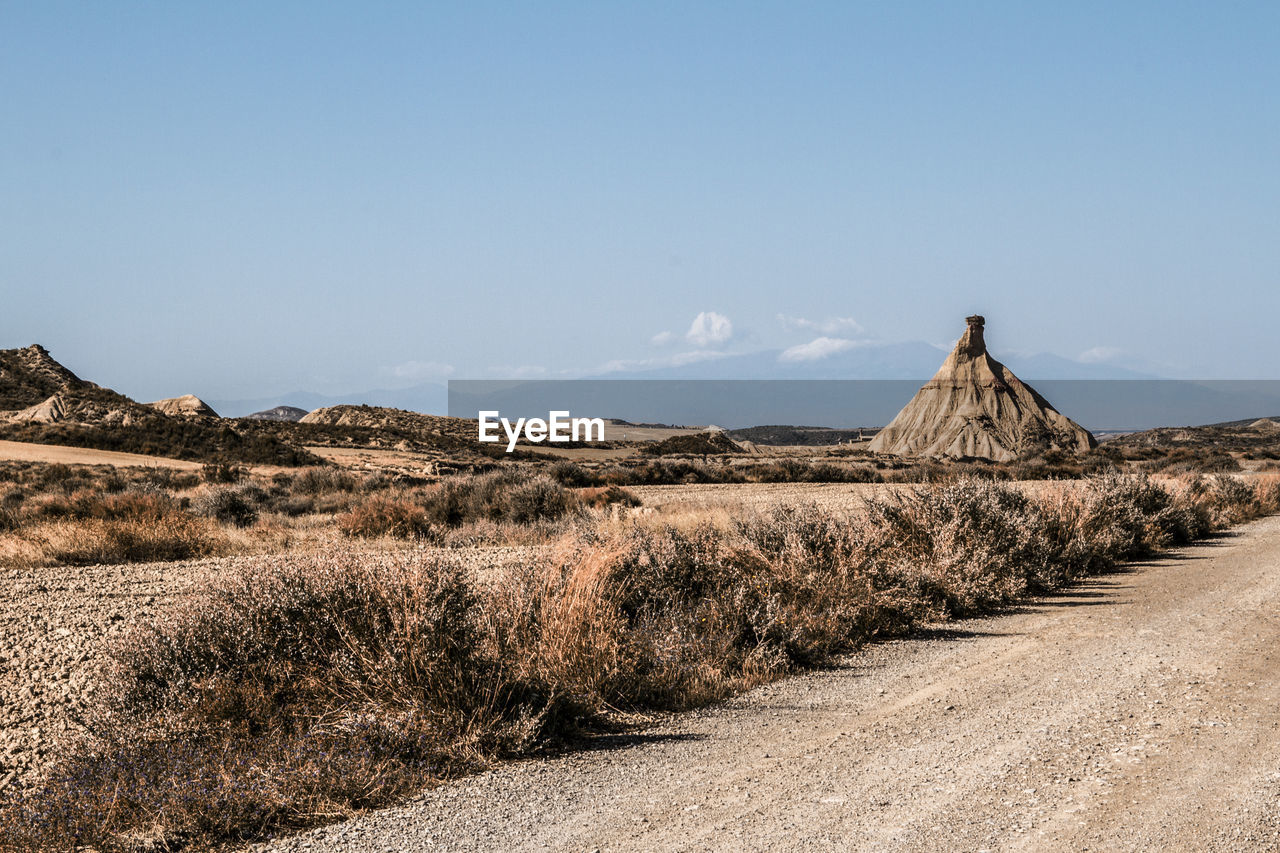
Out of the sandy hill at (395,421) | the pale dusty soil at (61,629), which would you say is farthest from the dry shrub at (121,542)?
the sandy hill at (395,421)

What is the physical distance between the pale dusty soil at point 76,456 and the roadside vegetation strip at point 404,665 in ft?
115

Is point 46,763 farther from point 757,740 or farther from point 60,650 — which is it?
point 757,740

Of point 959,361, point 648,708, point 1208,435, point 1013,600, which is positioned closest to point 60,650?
point 648,708

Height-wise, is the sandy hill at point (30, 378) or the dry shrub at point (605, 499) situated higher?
the sandy hill at point (30, 378)

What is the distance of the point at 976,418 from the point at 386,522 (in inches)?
2785

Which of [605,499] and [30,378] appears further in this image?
[30,378]

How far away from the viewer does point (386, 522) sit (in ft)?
59.0

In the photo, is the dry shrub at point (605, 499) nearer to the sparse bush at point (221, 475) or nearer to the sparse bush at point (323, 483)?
the sparse bush at point (323, 483)

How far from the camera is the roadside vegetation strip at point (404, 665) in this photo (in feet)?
17.9

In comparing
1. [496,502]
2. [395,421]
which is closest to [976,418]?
[395,421]

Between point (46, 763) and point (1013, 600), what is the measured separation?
993 centimetres

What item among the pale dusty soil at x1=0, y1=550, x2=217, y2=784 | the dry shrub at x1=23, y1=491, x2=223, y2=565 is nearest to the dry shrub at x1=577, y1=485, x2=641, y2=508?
the dry shrub at x1=23, y1=491, x2=223, y2=565

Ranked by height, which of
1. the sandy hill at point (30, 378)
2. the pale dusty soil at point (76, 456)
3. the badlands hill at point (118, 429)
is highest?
the sandy hill at point (30, 378)

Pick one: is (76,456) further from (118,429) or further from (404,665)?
(404,665)
